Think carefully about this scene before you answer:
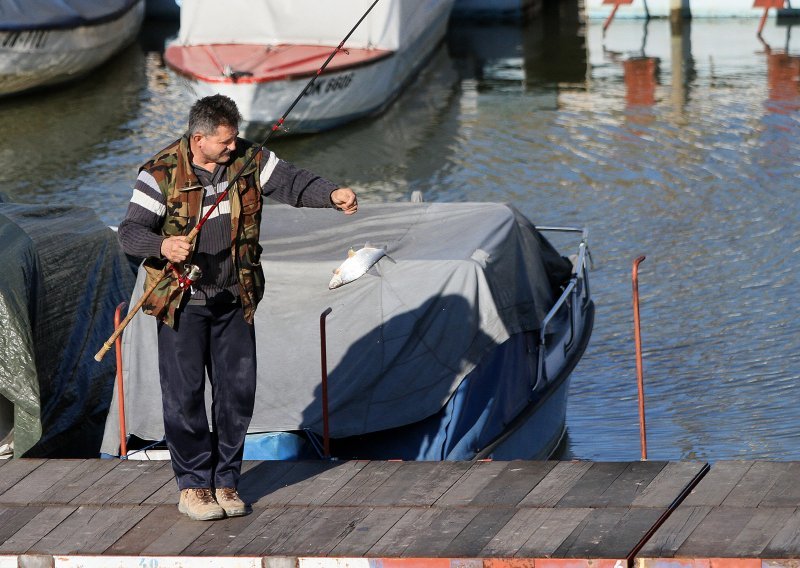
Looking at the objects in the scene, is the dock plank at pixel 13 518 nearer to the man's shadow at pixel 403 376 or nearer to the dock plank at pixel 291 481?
the dock plank at pixel 291 481

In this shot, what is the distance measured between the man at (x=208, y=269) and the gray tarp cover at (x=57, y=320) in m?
2.03

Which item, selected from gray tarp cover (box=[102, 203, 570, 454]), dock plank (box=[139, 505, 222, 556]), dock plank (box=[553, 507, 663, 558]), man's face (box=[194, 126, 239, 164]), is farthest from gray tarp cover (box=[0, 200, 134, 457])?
dock plank (box=[553, 507, 663, 558])

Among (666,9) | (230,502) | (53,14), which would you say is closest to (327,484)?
(230,502)

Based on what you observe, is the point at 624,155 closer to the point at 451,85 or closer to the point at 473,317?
the point at 451,85

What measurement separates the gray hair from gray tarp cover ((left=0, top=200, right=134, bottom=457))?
2598mm

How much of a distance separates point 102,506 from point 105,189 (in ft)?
34.2

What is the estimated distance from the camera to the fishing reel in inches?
227

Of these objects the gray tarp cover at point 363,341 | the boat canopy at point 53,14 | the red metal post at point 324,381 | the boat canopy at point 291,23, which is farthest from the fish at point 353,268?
the boat canopy at point 53,14

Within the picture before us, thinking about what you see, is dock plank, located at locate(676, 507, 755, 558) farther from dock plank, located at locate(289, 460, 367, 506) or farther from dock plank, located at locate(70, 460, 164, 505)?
dock plank, located at locate(70, 460, 164, 505)

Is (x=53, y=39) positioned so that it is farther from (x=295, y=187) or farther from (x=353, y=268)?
(x=295, y=187)

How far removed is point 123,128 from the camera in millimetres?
19375

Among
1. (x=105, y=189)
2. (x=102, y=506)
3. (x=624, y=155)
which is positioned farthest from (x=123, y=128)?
(x=102, y=506)

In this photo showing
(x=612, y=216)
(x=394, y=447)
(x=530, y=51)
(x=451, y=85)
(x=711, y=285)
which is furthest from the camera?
(x=530, y=51)

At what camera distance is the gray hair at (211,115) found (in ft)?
18.6
